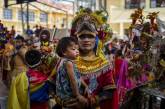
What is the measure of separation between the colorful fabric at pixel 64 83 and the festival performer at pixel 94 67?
0.44 ft

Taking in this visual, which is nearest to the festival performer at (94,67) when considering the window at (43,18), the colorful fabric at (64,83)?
the colorful fabric at (64,83)

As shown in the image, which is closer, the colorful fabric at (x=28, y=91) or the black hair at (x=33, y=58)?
the colorful fabric at (x=28, y=91)

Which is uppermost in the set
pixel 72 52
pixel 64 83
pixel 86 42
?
pixel 86 42

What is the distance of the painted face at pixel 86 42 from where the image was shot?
4.26m

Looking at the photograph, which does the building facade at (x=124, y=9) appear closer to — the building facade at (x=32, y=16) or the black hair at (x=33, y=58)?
the building facade at (x=32, y=16)

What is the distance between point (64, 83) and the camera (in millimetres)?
4152

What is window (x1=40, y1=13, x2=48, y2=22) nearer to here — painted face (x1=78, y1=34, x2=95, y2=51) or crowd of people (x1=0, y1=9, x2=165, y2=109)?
crowd of people (x1=0, y1=9, x2=165, y2=109)

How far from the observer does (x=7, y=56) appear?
29.8 feet

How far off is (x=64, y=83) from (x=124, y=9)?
102 feet

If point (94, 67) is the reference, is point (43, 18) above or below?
above

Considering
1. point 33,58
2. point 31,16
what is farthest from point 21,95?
point 31,16

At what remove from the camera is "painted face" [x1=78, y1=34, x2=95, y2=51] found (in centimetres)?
426

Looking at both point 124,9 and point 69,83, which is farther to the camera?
point 124,9

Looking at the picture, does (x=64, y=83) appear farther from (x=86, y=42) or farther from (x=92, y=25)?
(x=92, y=25)
